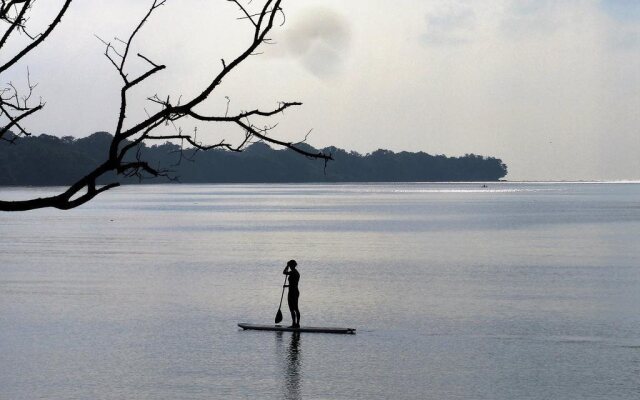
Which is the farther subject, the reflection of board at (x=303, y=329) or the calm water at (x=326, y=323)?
the reflection of board at (x=303, y=329)

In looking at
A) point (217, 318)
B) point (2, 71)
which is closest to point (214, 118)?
point (2, 71)

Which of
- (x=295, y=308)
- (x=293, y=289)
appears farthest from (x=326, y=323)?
(x=293, y=289)

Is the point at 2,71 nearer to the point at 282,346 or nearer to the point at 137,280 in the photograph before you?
the point at 282,346

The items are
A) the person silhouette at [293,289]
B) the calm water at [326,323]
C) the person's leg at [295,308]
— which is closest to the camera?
the calm water at [326,323]

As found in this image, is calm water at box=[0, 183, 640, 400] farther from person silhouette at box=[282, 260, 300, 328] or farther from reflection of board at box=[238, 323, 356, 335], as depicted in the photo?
person silhouette at box=[282, 260, 300, 328]

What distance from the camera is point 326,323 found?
1559 inches

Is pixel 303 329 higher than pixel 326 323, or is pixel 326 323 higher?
pixel 303 329

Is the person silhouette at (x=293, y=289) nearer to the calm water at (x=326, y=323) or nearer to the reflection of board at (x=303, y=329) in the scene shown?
the reflection of board at (x=303, y=329)

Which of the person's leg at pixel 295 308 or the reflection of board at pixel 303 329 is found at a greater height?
the person's leg at pixel 295 308

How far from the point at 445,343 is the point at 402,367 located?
17.0 feet

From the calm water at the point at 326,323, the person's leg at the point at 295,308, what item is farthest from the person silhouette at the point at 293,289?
the calm water at the point at 326,323

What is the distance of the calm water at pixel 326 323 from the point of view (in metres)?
26.8

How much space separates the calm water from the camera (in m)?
26.8

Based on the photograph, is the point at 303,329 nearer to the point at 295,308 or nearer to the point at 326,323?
the point at 295,308
